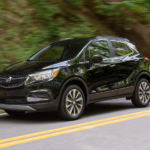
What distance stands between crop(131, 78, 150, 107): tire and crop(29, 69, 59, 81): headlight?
2.74m

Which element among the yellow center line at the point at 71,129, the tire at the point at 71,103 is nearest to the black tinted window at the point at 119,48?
the yellow center line at the point at 71,129

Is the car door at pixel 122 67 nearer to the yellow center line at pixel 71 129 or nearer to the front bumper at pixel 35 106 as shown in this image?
the yellow center line at pixel 71 129

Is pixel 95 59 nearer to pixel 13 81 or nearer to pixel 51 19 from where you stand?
pixel 13 81

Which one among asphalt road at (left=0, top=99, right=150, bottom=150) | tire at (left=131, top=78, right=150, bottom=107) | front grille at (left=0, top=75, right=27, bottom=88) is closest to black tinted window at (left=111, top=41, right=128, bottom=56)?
tire at (left=131, top=78, right=150, bottom=107)

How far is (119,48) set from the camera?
27.7 feet

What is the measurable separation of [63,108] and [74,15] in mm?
7588

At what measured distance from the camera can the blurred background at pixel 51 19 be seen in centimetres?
1180

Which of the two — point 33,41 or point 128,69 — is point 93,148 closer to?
point 128,69

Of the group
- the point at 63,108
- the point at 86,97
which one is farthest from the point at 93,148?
the point at 86,97

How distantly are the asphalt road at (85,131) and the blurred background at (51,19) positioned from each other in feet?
13.9

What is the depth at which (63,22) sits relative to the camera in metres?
13.1

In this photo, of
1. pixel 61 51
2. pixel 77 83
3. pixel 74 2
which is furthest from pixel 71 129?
pixel 74 2

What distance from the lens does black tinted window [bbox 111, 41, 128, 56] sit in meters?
8.28

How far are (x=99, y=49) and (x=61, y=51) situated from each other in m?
0.86
